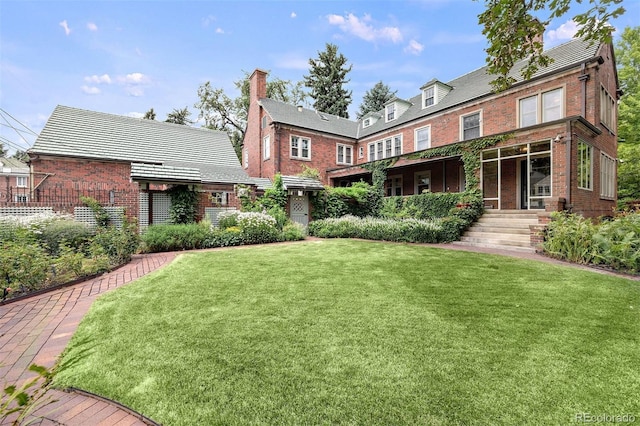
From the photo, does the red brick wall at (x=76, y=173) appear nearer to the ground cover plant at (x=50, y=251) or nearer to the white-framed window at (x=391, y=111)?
the ground cover plant at (x=50, y=251)

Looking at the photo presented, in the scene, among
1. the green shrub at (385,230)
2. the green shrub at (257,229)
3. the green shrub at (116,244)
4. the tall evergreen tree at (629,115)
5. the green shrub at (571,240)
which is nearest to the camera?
the green shrub at (571,240)

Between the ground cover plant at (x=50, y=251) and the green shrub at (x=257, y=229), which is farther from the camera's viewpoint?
the green shrub at (x=257, y=229)

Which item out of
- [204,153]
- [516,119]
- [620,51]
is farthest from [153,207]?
[620,51]

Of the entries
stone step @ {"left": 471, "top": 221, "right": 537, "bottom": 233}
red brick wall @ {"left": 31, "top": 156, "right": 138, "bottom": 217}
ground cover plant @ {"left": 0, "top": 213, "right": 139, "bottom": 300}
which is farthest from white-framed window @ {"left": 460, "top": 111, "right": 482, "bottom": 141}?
red brick wall @ {"left": 31, "top": 156, "right": 138, "bottom": 217}

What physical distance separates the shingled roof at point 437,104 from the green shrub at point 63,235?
13.2 m

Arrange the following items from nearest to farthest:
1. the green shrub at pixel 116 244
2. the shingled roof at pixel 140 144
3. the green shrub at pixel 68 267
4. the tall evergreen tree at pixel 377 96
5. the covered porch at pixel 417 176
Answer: the green shrub at pixel 68 267, the green shrub at pixel 116 244, the shingled roof at pixel 140 144, the covered porch at pixel 417 176, the tall evergreen tree at pixel 377 96

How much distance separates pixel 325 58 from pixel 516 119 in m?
25.2

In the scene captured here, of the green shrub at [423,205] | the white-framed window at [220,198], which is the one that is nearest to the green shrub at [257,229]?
the white-framed window at [220,198]

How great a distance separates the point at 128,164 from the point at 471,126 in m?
19.0

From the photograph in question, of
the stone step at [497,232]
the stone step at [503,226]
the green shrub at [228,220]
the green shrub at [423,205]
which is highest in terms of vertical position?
the green shrub at [423,205]

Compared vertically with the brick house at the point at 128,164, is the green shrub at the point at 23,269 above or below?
below

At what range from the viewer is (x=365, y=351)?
2.62m

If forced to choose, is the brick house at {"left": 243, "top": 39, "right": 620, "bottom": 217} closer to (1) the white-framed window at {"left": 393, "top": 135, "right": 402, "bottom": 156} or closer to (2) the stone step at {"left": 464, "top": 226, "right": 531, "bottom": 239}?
(1) the white-framed window at {"left": 393, "top": 135, "right": 402, "bottom": 156}

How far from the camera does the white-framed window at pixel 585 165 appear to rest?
10.1 metres
